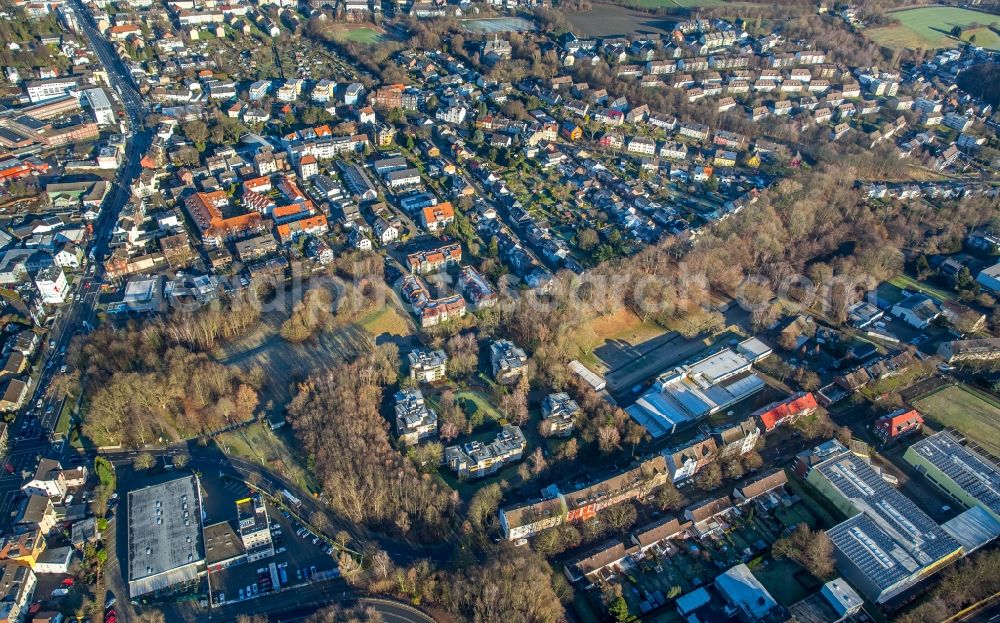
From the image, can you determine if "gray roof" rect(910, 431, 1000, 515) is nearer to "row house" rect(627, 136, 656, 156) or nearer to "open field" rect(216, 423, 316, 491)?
"open field" rect(216, 423, 316, 491)

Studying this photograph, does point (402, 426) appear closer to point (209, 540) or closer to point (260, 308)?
point (209, 540)

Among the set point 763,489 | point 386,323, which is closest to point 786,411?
point 763,489

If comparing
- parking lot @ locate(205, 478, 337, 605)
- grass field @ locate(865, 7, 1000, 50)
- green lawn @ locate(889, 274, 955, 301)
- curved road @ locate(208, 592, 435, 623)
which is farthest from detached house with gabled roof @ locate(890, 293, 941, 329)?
grass field @ locate(865, 7, 1000, 50)

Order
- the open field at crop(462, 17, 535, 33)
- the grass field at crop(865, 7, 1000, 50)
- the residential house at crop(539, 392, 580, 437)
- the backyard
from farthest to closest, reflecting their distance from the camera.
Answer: the grass field at crop(865, 7, 1000, 50), the open field at crop(462, 17, 535, 33), the residential house at crop(539, 392, 580, 437), the backyard

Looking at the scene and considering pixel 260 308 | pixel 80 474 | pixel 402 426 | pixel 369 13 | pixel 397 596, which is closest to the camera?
pixel 397 596

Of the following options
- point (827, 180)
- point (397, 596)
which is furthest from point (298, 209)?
point (827, 180)

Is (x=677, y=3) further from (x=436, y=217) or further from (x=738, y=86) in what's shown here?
(x=436, y=217)

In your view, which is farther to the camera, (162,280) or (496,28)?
(496,28)

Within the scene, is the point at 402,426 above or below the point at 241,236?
below
